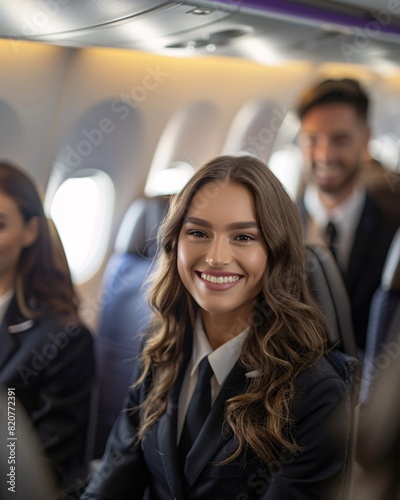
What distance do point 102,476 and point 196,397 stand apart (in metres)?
0.30

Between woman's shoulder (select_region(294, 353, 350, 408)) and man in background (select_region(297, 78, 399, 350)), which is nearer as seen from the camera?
woman's shoulder (select_region(294, 353, 350, 408))

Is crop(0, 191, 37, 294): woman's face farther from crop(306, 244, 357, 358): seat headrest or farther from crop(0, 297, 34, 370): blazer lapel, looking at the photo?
crop(306, 244, 357, 358): seat headrest

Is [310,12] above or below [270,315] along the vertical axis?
above

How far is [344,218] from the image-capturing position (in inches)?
67.7

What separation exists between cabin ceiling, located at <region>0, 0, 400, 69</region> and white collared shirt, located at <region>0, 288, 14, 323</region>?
54 cm

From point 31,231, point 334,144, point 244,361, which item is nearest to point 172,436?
point 244,361

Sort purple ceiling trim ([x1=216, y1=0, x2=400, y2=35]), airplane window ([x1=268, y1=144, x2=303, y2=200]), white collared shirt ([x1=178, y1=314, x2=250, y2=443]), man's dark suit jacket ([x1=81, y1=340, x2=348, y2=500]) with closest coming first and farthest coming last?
man's dark suit jacket ([x1=81, y1=340, x2=348, y2=500])
white collared shirt ([x1=178, y1=314, x2=250, y2=443])
purple ceiling trim ([x1=216, y1=0, x2=400, y2=35])
airplane window ([x1=268, y1=144, x2=303, y2=200])

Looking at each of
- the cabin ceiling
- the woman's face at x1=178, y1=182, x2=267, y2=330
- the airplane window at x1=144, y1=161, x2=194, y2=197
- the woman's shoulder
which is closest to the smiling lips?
the woman's face at x1=178, y1=182, x2=267, y2=330

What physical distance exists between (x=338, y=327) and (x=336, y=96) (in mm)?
595

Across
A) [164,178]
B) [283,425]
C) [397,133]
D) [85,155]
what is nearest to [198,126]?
[164,178]

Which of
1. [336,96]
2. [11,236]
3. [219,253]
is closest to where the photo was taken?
[219,253]

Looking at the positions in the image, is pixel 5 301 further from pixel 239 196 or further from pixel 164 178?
pixel 239 196

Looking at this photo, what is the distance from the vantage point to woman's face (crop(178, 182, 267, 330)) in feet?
4.24

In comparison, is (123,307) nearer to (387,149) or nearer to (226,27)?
(226,27)
